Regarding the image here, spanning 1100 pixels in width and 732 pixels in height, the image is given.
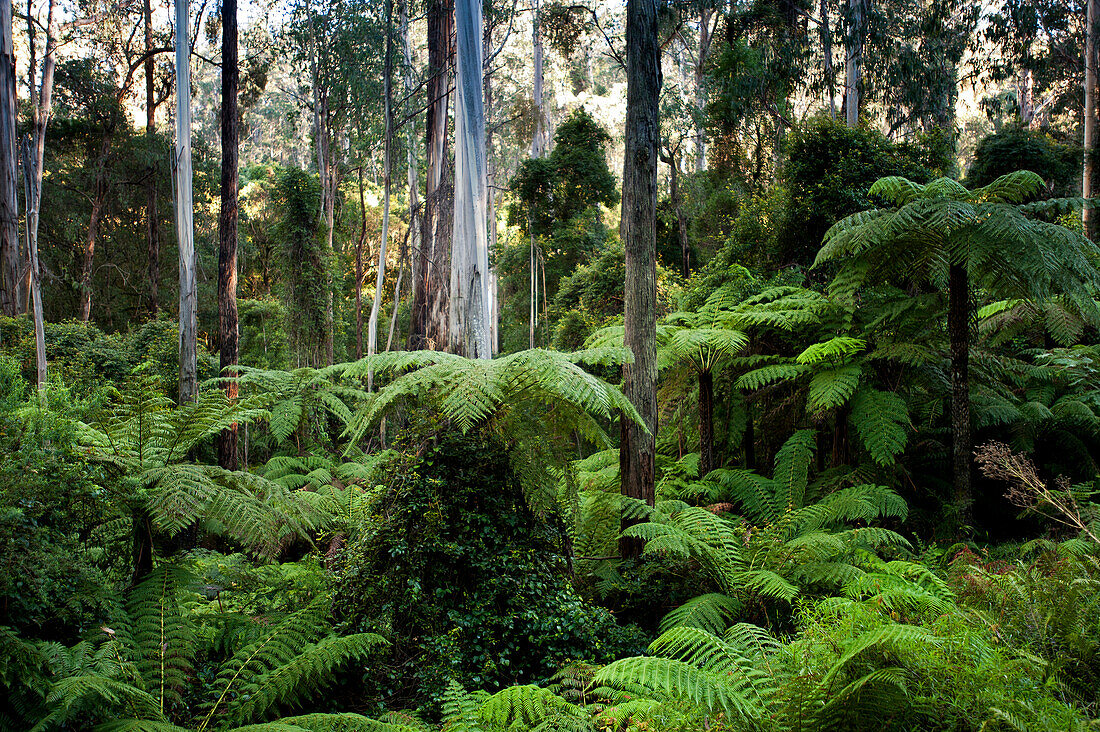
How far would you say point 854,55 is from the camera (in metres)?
14.0

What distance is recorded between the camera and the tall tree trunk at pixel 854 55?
13609 millimetres

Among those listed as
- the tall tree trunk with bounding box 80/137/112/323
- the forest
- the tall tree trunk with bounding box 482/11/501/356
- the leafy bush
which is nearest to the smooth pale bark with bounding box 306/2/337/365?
the tall tree trunk with bounding box 482/11/501/356

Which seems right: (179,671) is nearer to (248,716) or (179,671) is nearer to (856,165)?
(248,716)

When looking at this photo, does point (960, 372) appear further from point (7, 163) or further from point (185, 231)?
point (7, 163)

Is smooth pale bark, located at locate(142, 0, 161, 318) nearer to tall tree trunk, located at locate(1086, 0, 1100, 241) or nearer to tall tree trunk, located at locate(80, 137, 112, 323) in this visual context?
tall tree trunk, located at locate(80, 137, 112, 323)

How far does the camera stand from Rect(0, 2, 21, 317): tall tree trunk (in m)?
9.37

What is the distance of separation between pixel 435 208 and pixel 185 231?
5.90 metres

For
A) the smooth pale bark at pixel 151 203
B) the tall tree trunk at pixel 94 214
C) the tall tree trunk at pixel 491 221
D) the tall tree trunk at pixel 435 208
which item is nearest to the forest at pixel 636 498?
the tall tree trunk at pixel 435 208

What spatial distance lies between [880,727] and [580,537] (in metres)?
3.00

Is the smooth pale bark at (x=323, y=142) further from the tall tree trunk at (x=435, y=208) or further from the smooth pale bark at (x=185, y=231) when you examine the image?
the smooth pale bark at (x=185, y=231)

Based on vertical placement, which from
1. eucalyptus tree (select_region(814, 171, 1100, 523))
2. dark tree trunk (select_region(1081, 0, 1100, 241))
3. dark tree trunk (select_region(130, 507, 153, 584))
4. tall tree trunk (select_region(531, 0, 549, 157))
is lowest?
dark tree trunk (select_region(130, 507, 153, 584))

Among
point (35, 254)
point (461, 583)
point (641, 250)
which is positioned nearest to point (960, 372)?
point (641, 250)

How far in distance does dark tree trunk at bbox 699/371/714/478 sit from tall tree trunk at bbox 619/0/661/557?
115 cm

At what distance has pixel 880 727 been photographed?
73.7 inches
